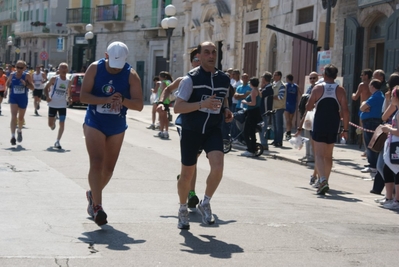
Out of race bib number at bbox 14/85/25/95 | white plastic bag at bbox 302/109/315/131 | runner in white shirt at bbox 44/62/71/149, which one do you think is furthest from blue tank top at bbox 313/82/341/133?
race bib number at bbox 14/85/25/95

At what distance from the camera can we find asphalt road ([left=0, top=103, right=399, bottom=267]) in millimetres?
6941

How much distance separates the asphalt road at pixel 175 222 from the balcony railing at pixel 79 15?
4450 cm

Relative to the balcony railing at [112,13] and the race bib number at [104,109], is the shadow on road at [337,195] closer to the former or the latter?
the race bib number at [104,109]

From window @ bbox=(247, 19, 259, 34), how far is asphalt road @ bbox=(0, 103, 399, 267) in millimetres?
17696

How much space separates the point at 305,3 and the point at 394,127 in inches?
650

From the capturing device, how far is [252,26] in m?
32.2

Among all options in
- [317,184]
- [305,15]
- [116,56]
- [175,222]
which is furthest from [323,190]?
[305,15]

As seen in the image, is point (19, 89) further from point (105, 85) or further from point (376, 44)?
point (105, 85)

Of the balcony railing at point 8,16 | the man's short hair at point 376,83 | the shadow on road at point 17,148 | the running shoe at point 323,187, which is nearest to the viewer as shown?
the running shoe at point 323,187

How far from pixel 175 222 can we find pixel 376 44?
14044 mm

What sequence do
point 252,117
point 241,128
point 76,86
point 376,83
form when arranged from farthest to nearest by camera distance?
point 76,86, point 241,128, point 252,117, point 376,83

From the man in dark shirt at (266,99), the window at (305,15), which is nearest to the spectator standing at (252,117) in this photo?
the man in dark shirt at (266,99)

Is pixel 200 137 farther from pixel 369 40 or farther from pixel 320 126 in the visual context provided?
pixel 369 40

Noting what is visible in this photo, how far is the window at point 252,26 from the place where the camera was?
31.7m
